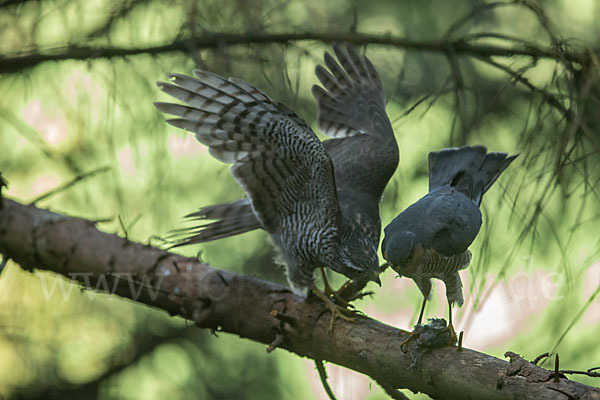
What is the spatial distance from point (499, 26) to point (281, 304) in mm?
2055

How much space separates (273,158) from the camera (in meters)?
2.80

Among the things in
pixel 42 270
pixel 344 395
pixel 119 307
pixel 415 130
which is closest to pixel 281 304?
pixel 344 395

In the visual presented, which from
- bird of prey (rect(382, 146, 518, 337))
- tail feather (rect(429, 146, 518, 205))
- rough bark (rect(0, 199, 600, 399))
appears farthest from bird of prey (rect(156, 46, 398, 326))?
tail feather (rect(429, 146, 518, 205))

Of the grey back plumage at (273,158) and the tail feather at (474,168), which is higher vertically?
the tail feather at (474,168)

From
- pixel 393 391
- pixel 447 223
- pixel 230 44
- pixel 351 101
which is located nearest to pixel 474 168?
pixel 447 223

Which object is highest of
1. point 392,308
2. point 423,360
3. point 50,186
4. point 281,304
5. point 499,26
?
point 499,26

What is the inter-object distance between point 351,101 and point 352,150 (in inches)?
11.8

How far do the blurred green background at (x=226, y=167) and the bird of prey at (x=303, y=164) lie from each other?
5.7 inches

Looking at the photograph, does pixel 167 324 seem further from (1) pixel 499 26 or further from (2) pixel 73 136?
(1) pixel 499 26

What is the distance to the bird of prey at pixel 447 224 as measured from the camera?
2420mm

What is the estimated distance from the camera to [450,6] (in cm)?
384

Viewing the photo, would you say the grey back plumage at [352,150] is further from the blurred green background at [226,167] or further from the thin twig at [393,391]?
the thin twig at [393,391]

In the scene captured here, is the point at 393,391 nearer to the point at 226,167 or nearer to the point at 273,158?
the point at 273,158

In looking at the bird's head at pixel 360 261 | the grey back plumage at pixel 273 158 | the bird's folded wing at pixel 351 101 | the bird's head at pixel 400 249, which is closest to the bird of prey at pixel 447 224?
the bird's head at pixel 400 249
